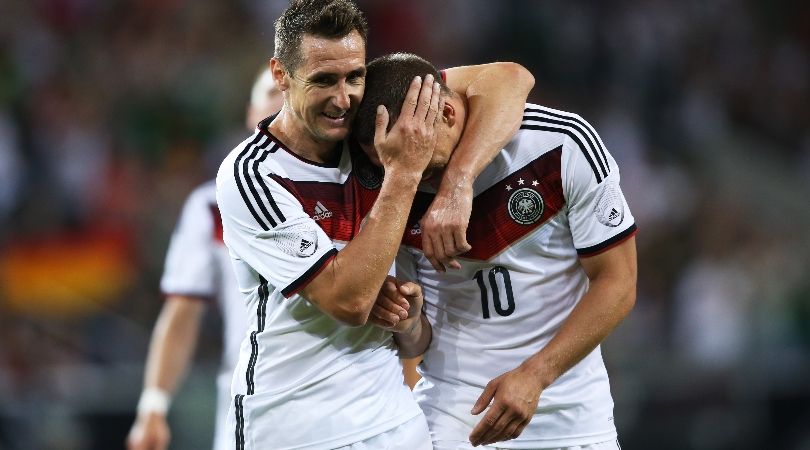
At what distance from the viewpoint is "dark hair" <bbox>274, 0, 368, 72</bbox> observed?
3.21m

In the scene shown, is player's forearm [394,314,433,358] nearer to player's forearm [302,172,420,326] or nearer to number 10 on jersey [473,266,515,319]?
number 10 on jersey [473,266,515,319]

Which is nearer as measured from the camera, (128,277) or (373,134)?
(373,134)

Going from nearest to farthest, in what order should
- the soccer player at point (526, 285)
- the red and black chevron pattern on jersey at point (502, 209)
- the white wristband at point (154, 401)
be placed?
the soccer player at point (526, 285) < the red and black chevron pattern on jersey at point (502, 209) < the white wristband at point (154, 401)

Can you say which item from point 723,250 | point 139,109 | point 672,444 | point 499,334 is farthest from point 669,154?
point 499,334

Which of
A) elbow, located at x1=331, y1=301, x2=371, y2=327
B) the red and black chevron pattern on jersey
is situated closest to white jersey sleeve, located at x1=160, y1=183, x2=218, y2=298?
the red and black chevron pattern on jersey

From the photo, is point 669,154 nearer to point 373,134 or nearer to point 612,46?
point 612,46

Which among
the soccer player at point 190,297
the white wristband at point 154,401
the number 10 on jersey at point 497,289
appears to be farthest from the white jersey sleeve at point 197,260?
the number 10 on jersey at point 497,289

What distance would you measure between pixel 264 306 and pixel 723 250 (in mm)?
6110

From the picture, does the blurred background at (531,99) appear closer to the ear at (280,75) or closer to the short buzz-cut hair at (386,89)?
the ear at (280,75)

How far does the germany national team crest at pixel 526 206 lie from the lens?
3.49 m

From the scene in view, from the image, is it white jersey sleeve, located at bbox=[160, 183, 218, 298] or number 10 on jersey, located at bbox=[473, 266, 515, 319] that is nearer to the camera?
number 10 on jersey, located at bbox=[473, 266, 515, 319]

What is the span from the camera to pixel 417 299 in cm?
332

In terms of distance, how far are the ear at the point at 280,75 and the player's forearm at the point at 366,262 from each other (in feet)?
1.55

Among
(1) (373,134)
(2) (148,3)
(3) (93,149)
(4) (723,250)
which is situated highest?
(2) (148,3)
